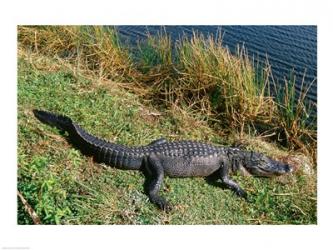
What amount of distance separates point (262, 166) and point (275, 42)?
77.5 inches

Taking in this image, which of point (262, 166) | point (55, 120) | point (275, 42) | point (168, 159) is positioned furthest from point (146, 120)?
point (275, 42)

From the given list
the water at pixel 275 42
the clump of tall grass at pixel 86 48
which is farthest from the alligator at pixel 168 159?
the clump of tall grass at pixel 86 48

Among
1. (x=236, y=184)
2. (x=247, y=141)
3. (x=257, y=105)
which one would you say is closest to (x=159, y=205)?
(x=236, y=184)

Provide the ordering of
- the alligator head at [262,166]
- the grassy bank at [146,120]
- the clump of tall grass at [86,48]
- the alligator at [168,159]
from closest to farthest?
1. the grassy bank at [146,120]
2. the alligator at [168,159]
3. the alligator head at [262,166]
4. the clump of tall grass at [86,48]

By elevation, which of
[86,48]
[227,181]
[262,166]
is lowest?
[227,181]

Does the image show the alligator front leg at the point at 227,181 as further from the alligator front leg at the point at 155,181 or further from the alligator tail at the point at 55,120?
the alligator tail at the point at 55,120

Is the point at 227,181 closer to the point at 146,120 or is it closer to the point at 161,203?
the point at 161,203

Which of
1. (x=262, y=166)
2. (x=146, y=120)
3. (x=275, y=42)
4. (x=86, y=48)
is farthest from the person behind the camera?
(x=86, y=48)

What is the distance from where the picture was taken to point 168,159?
16.5 ft

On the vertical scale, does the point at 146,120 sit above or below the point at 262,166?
above

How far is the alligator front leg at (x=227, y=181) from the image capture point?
16.2 feet

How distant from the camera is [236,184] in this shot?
5047 mm

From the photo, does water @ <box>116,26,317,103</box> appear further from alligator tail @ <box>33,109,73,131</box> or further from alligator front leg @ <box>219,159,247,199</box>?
alligator tail @ <box>33,109,73,131</box>

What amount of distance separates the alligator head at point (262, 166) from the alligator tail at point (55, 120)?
196 cm
